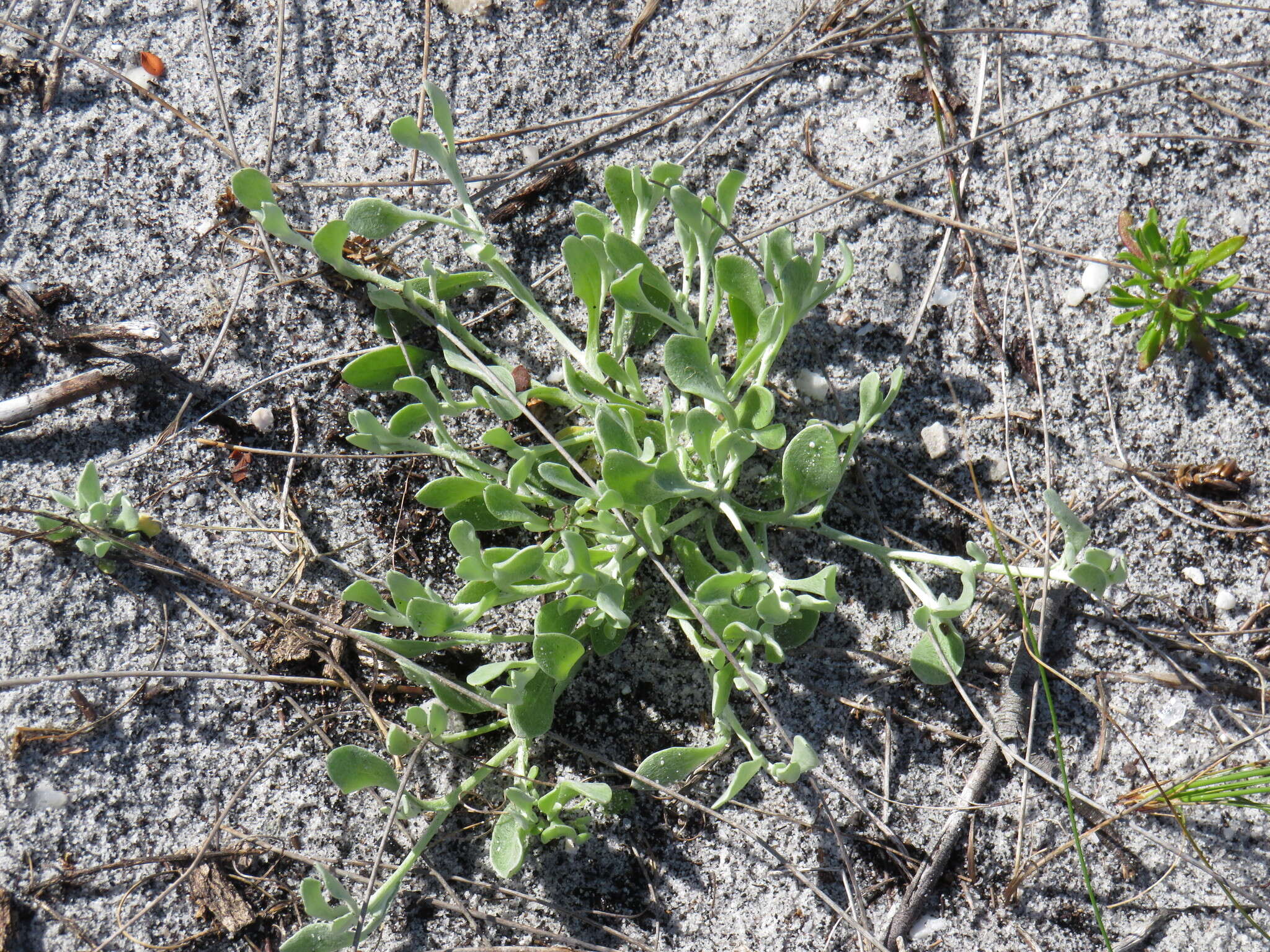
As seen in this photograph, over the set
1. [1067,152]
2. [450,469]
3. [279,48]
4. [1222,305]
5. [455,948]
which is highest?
[279,48]

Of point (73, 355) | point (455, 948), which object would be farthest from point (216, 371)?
point (455, 948)

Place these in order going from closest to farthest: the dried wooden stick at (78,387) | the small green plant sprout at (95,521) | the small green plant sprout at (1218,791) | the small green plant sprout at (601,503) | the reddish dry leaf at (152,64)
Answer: the small green plant sprout at (601,503) → the small green plant sprout at (1218,791) → the small green plant sprout at (95,521) → the dried wooden stick at (78,387) → the reddish dry leaf at (152,64)

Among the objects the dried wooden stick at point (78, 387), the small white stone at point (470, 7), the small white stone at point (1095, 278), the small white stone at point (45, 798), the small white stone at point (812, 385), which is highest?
the small white stone at point (470, 7)

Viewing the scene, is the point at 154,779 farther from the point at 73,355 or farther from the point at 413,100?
the point at 413,100

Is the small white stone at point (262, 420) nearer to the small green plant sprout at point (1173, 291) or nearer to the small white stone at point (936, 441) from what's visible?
the small white stone at point (936, 441)

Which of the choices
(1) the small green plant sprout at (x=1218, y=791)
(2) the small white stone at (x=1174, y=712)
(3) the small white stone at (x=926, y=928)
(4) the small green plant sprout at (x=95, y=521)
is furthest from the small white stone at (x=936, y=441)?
(4) the small green plant sprout at (x=95, y=521)

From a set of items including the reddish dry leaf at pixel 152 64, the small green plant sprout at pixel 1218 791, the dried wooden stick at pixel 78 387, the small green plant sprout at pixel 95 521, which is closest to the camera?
the small green plant sprout at pixel 1218 791

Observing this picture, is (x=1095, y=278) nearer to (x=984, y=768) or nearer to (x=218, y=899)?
(x=984, y=768)
